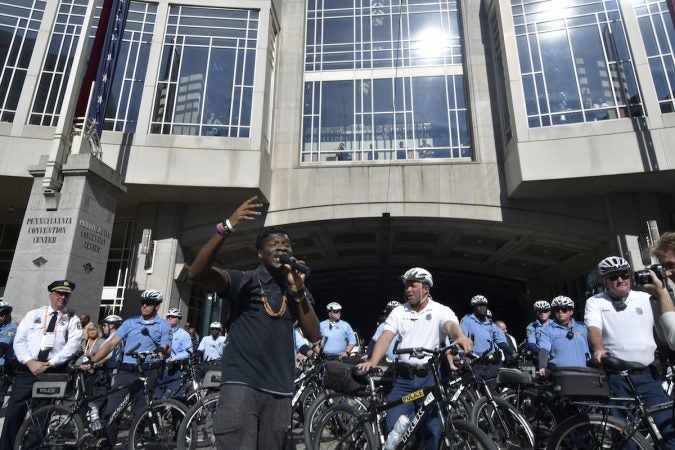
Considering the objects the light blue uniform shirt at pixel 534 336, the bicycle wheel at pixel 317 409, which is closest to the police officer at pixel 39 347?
the bicycle wheel at pixel 317 409

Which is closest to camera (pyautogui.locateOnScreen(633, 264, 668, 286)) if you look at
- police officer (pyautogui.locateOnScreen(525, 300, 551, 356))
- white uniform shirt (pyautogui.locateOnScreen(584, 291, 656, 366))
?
white uniform shirt (pyautogui.locateOnScreen(584, 291, 656, 366))

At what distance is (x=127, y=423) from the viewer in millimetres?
5988

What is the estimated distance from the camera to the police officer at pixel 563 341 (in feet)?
20.1

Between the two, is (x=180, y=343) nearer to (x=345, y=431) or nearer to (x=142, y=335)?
(x=142, y=335)

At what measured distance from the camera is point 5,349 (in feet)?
18.2

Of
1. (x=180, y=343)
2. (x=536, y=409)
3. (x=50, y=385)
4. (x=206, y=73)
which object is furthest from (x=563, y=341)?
(x=206, y=73)

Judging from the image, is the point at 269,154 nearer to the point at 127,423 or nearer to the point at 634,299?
the point at 127,423

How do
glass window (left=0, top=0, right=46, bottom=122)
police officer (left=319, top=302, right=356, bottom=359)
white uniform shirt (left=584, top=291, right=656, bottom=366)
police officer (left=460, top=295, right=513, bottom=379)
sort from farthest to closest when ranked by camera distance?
glass window (left=0, top=0, right=46, bottom=122), police officer (left=319, top=302, right=356, bottom=359), police officer (left=460, top=295, right=513, bottom=379), white uniform shirt (left=584, top=291, right=656, bottom=366)

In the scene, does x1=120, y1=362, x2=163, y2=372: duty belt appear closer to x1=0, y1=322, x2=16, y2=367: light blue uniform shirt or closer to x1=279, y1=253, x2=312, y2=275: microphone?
x1=0, y1=322, x2=16, y2=367: light blue uniform shirt

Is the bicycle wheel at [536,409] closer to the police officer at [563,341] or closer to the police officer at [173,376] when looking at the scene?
the police officer at [563,341]

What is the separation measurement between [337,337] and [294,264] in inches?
264

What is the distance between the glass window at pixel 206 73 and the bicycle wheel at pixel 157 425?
489 inches

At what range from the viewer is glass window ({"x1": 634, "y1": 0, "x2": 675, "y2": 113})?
1407 cm

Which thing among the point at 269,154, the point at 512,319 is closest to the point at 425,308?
the point at 269,154
